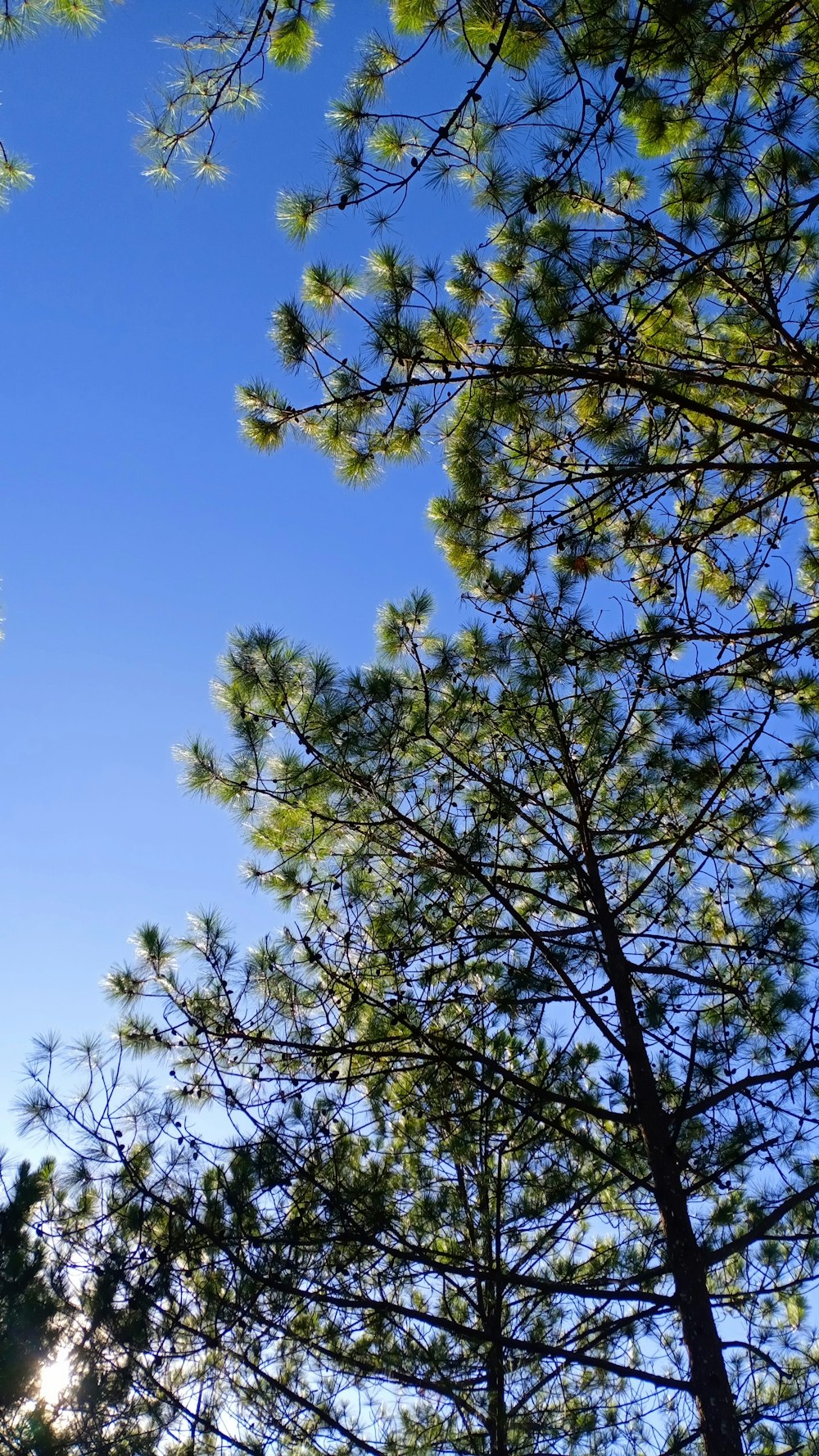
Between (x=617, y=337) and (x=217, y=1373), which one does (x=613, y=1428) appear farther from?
(x=617, y=337)

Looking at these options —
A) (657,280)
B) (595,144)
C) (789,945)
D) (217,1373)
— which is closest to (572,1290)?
(217,1373)

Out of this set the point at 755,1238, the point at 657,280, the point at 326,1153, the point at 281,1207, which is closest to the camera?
the point at 755,1238

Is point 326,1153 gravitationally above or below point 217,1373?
above

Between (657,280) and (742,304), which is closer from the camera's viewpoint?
(657,280)

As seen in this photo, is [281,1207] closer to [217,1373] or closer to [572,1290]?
[217,1373]

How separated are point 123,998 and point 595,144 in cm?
474

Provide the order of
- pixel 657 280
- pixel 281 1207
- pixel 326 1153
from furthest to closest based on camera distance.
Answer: pixel 326 1153 < pixel 657 280 < pixel 281 1207

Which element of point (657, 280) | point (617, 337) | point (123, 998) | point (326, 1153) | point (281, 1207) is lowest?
point (281, 1207)

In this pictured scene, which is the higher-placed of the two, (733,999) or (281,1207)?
(733,999)

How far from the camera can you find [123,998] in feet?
15.6

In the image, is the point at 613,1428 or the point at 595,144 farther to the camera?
the point at 613,1428

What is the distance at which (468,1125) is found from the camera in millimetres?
4656

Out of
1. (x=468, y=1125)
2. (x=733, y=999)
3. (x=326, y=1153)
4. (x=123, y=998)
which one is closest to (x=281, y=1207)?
(x=326, y=1153)

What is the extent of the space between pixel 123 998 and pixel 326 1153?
1315 millimetres
